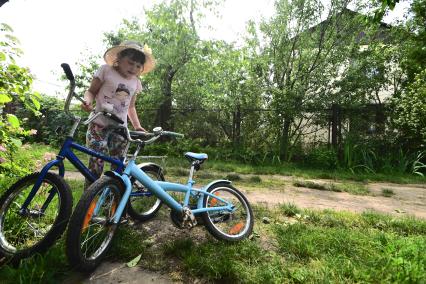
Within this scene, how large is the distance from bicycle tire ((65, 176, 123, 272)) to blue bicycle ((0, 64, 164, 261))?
0.55 feet

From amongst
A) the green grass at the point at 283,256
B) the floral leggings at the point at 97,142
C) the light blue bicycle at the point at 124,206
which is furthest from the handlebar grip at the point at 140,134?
the green grass at the point at 283,256

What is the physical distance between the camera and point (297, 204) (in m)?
4.02

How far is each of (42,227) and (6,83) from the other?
126cm

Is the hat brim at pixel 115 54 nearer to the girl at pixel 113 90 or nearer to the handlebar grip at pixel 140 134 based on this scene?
the girl at pixel 113 90

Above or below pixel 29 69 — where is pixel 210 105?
above

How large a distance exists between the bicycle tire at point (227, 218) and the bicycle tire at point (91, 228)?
778mm

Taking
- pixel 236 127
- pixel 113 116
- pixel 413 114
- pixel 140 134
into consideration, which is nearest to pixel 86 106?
pixel 113 116

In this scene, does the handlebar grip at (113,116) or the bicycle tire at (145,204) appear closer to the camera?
the handlebar grip at (113,116)

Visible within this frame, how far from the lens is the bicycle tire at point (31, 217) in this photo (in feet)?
6.51

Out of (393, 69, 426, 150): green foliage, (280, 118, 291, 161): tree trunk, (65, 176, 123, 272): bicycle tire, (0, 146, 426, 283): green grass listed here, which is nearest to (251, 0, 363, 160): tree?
(280, 118, 291, 161): tree trunk

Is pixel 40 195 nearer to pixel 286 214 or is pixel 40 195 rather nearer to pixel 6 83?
pixel 6 83

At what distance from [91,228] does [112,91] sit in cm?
119

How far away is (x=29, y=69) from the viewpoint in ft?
9.23

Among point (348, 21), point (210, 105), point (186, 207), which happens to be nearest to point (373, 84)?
point (348, 21)
